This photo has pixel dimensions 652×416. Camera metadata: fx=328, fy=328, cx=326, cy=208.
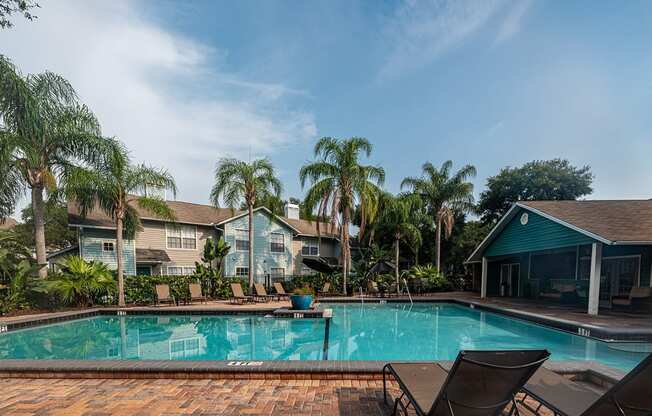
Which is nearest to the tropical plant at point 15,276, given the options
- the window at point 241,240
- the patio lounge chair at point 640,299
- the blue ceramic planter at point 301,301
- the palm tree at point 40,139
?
the palm tree at point 40,139

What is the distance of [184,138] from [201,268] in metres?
6.70

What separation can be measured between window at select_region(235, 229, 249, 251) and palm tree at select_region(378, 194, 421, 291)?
381 inches

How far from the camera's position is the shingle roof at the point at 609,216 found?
1105 centimetres

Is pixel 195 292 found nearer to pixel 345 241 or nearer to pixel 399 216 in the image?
pixel 345 241

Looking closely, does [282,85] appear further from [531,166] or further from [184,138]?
[531,166]

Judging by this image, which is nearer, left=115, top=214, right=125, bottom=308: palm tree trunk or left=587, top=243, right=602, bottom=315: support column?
left=587, top=243, right=602, bottom=315: support column

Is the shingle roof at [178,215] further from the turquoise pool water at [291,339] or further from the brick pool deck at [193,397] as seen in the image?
the brick pool deck at [193,397]

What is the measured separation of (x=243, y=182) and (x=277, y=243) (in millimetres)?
8468

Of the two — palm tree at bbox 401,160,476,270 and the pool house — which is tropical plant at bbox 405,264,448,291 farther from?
the pool house

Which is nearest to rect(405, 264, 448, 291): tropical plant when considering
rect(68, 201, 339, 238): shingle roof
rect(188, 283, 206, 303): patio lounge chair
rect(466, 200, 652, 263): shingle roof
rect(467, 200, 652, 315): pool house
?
rect(467, 200, 652, 315): pool house

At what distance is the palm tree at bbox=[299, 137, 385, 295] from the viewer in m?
17.4

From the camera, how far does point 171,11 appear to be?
28.1 feet

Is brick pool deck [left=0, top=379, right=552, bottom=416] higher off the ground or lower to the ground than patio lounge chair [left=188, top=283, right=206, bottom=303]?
higher

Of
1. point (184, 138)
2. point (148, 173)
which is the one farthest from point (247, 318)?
point (184, 138)
